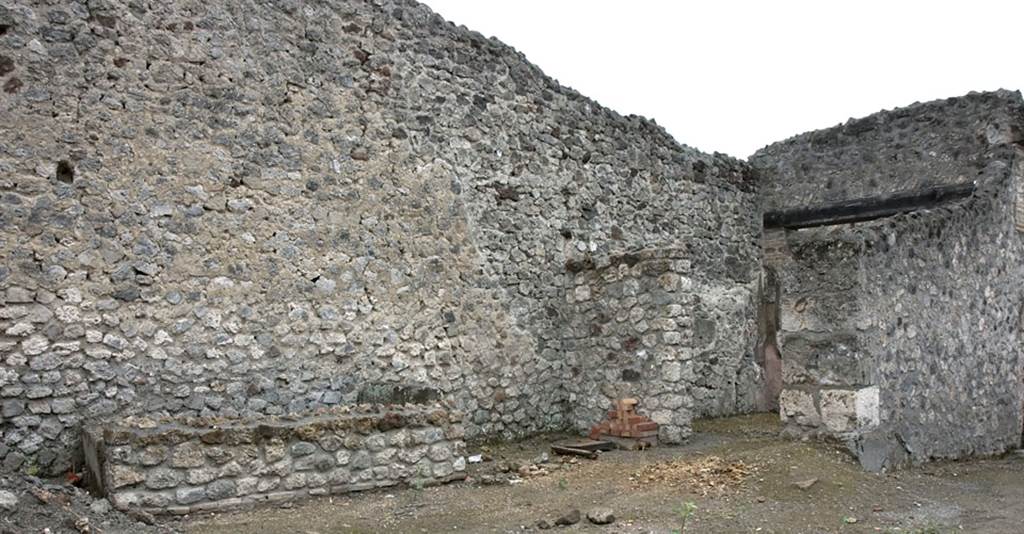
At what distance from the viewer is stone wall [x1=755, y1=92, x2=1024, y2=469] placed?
6.42 metres

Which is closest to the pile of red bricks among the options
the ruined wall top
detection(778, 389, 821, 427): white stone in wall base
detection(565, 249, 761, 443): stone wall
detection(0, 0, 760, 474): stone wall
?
detection(565, 249, 761, 443): stone wall

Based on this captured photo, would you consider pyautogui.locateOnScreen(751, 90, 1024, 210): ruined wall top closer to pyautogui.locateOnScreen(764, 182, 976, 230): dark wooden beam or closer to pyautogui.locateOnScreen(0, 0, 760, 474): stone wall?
pyautogui.locateOnScreen(764, 182, 976, 230): dark wooden beam

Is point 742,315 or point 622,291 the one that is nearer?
point 622,291

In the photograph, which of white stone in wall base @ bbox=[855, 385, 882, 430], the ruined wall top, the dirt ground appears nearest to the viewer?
the dirt ground

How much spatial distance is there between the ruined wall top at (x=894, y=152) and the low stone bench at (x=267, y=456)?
7.32 meters

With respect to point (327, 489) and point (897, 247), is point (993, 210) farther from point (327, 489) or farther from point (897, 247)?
point (327, 489)

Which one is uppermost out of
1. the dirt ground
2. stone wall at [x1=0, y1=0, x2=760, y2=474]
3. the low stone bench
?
stone wall at [x1=0, y1=0, x2=760, y2=474]

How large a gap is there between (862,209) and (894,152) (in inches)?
34.1

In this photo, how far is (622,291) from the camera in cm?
846

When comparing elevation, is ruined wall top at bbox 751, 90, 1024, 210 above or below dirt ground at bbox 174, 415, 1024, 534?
above

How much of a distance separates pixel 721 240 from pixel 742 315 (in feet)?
3.50

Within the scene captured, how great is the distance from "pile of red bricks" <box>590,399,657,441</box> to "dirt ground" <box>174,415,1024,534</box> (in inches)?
31.4

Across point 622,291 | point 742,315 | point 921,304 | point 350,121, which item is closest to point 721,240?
point 742,315

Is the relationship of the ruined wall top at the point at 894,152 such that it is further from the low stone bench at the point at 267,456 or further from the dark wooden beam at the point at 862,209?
the low stone bench at the point at 267,456
